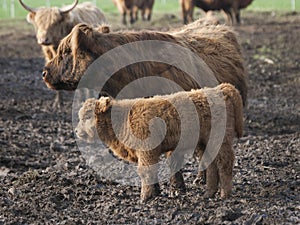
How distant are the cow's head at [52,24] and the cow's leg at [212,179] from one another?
6.50m

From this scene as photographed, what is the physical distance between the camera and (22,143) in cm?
1015

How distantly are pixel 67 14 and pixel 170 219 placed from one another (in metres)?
7.50

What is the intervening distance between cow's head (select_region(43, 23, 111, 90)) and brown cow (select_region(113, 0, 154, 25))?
2058 cm

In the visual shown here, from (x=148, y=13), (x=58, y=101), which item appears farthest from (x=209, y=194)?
(x=148, y=13)

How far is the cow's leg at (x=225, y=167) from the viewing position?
6727mm

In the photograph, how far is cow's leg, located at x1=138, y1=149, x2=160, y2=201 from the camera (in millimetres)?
6703

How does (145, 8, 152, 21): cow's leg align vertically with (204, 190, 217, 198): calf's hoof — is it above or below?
below

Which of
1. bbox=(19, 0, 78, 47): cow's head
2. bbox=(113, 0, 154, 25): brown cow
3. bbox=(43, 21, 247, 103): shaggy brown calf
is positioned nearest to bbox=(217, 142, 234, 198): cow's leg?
bbox=(43, 21, 247, 103): shaggy brown calf

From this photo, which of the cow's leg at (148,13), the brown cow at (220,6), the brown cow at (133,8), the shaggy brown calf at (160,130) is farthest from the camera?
the cow's leg at (148,13)

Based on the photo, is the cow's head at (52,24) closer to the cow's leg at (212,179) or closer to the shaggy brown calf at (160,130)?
the shaggy brown calf at (160,130)

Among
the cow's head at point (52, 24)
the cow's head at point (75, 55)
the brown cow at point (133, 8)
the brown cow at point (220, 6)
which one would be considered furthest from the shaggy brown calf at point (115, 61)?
the brown cow at point (133, 8)

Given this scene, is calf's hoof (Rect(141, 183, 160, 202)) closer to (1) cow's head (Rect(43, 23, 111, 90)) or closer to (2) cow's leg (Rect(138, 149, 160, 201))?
(2) cow's leg (Rect(138, 149, 160, 201))

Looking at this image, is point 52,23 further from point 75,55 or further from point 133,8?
point 133,8

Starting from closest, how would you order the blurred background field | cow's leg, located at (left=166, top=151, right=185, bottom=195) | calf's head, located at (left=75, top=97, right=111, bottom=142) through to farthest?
calf's head, located at (left=75, top=97, right=111, bottom=142)
cow's leg, located at (left=166, top=151, right=185, bottom=195)
the blurred background field
